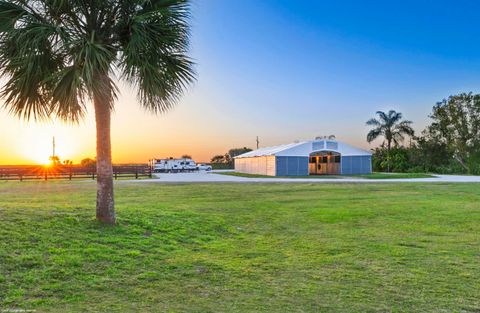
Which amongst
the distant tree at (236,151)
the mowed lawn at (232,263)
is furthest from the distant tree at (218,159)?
the mowed lawn at (232,263)

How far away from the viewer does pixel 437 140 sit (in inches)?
1750

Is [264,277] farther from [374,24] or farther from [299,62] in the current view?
[299,62]

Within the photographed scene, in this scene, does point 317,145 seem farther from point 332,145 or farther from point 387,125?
point 387,125

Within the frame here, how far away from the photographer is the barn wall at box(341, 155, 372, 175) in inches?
1518

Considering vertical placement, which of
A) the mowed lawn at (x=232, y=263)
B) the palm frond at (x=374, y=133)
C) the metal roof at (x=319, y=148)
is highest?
the palm frond at (x=374, y=133)

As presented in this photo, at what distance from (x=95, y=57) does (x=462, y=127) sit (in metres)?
44.1

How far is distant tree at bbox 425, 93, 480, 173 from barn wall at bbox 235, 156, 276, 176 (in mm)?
20838

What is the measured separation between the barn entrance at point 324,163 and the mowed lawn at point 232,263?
29.1 meters

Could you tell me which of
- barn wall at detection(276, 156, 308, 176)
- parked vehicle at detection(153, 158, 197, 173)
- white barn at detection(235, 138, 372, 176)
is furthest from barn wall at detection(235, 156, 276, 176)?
parked vehicle at detection(153, 158, 197, 173)

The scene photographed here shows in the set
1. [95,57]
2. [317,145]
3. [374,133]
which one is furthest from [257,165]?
[95,57]

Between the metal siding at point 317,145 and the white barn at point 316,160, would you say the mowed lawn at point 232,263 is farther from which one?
the metal siding at point 317,145

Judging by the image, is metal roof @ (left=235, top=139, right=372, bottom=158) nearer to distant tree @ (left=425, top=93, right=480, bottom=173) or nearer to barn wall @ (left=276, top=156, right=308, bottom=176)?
barn wall @ (left=276, top=156, right=308, bottom=176)

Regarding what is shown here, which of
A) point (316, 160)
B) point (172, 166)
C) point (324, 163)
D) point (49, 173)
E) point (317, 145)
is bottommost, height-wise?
point (49, 173)

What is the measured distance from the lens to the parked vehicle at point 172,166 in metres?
53.9
